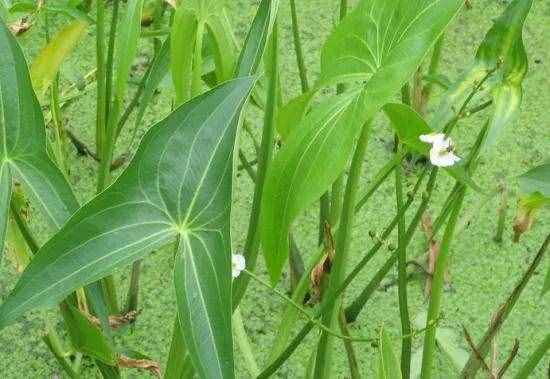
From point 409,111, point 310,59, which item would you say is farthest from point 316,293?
point 310,59

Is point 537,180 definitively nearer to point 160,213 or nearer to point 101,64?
point 160,213

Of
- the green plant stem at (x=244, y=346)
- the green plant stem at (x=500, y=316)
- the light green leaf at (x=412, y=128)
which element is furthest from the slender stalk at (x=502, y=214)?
the light green leaf at (x=412, y=128)

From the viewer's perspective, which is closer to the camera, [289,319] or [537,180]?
[537,180]

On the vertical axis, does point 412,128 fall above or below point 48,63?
below

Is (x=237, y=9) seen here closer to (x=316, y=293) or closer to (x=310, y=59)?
(x=310, y=59)

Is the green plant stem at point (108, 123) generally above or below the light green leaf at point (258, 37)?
above

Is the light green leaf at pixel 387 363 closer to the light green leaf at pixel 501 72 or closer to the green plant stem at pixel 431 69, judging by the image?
the light green leaf at pixel 501 72

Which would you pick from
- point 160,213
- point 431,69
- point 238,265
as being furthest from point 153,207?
point 431,69
